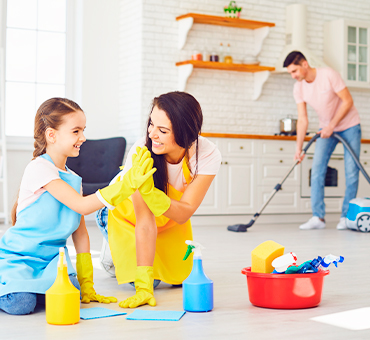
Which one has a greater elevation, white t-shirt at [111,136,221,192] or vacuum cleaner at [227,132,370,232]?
white t-shirt at [111,136,221,192]

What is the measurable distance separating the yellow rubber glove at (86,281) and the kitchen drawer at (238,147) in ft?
12.1

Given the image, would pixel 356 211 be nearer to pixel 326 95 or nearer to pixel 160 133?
pixel 326 95

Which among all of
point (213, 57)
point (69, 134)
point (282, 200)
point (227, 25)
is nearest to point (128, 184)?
point (69, 134)

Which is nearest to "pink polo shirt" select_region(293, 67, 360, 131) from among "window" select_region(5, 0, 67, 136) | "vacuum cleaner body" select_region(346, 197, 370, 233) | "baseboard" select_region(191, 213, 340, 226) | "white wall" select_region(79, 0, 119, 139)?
"vacuum cleaner body" select_region(346, 197, 370, 233)

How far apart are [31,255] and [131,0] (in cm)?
434

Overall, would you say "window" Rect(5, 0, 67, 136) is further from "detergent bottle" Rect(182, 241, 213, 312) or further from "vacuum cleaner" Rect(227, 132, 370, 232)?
"detergent bottle" Rect(182, 241, 213, 312)

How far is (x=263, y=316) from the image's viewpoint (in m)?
1.82

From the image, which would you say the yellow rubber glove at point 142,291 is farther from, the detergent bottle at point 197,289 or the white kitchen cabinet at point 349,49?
the white kitchen cabinet at point 349,49

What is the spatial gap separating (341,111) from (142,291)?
3.42m

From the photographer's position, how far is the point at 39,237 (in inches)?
76.0

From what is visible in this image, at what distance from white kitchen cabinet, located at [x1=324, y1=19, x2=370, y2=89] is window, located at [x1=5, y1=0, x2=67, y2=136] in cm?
306

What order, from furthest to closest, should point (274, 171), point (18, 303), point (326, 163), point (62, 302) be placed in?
point (274, 171) → point (326, 163) → point (18, 303) → point (62, 302)

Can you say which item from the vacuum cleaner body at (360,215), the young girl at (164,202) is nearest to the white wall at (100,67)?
the vacuum cleaner body at (360,215)

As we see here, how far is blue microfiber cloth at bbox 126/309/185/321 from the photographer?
5.80 feet
